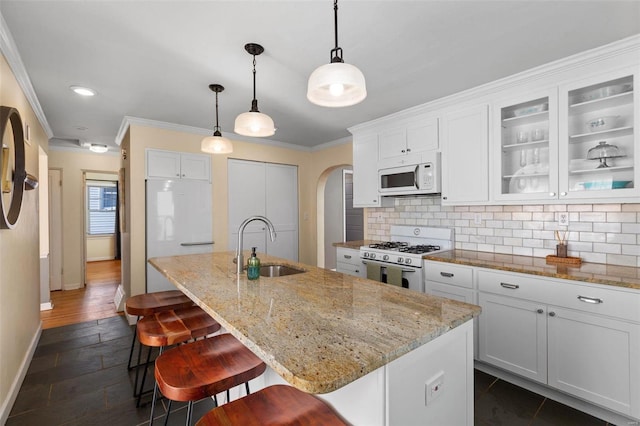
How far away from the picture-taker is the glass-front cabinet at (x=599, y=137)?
6.70ft

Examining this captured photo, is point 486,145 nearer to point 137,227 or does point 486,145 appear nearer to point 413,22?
point 413,22

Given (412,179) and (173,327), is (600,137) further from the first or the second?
(173,327)

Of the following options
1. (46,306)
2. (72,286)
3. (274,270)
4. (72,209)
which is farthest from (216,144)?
(72,286)

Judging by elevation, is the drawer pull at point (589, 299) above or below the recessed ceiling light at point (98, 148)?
below

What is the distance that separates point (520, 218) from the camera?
8.90ft

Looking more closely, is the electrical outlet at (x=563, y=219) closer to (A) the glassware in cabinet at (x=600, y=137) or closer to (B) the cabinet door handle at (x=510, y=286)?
(A) the glassware in cabinet at (x=600, y=137)

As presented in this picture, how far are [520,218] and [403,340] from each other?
2.36 meters

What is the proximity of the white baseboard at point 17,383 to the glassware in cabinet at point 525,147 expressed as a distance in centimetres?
389

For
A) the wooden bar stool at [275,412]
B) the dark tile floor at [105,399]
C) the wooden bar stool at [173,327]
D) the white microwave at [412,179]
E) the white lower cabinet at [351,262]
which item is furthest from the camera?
the white lower cabinet at [351,262]

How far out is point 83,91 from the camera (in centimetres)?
273

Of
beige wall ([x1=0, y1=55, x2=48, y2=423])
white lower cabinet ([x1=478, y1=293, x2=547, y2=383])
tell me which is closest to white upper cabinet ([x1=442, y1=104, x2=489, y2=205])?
white lower cabinet ([x1=478, y1=293, x2=547, y2=383])

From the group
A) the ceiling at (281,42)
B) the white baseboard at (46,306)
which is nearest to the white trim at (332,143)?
the ceiling at (281,42)

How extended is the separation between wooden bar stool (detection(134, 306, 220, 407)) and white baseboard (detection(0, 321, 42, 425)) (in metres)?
1.05

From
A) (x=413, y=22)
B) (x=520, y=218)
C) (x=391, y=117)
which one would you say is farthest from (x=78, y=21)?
(x=520, y=218)
